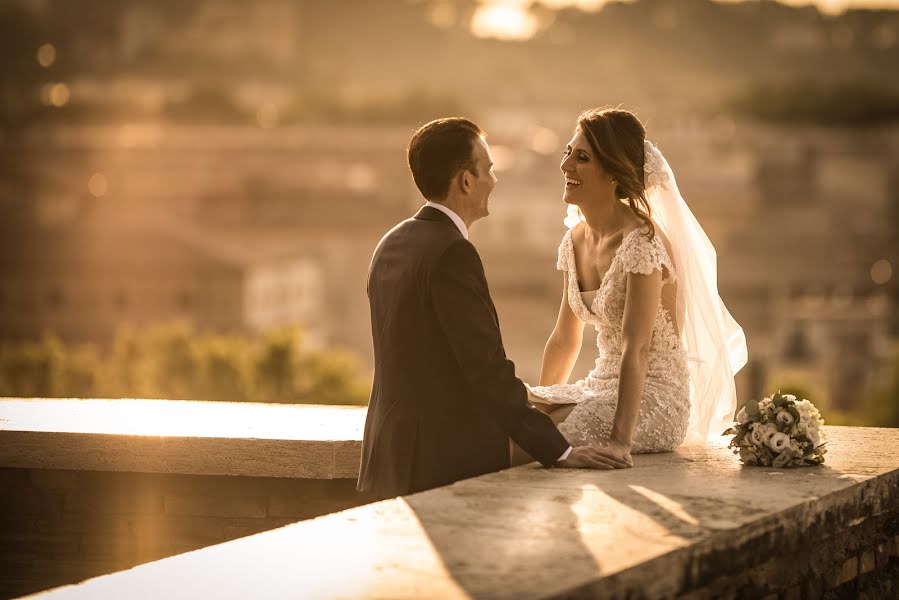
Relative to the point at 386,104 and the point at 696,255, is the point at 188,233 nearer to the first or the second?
the point at 386,104

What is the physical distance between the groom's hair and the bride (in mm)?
363

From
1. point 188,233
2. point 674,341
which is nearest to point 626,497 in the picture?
point 674,341

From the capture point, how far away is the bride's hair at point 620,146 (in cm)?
334

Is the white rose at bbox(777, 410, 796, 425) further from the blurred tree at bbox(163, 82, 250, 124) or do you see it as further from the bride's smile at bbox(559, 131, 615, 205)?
the blurred tree at bbox(163, 82, 250, 124)

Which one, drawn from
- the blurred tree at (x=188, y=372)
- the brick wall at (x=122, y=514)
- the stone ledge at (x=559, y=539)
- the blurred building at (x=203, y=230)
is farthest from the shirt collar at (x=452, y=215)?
the blurred building at (x=203, y=230)

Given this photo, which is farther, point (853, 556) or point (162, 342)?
point (162, 342)

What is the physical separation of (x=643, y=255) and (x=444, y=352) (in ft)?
1.76

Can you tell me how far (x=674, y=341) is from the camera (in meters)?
3.42

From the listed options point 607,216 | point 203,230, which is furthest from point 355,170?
point 607,216

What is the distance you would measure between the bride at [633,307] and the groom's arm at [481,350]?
0.20 m

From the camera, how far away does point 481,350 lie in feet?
9.72

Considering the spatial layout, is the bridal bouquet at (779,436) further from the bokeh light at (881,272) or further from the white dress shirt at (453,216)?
the bokeh light at (881,272)

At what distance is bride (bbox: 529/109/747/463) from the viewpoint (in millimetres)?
3279

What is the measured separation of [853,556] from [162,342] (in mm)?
33408
